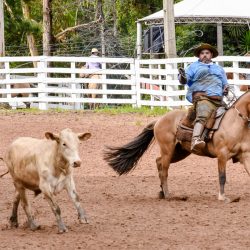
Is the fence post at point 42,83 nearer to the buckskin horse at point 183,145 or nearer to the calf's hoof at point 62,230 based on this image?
the buckskin horse at point 183,145

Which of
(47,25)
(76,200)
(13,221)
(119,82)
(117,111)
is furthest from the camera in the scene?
(47,25)

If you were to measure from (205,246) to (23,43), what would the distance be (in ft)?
122

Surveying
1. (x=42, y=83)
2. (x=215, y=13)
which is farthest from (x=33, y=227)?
(x=215, y=13)

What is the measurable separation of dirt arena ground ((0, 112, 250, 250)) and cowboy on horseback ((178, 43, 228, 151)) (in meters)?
0.91

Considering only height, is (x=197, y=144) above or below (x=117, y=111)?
above

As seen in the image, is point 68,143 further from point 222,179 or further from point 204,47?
point 204,47

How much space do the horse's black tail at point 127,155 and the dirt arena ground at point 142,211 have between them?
37 cm

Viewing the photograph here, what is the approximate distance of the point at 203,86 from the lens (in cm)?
1373

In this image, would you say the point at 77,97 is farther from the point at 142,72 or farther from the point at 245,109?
the point at 245,109

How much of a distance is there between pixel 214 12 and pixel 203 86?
56.8 feet

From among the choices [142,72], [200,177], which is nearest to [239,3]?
[142,72]

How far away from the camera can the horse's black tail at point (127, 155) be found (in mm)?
14367

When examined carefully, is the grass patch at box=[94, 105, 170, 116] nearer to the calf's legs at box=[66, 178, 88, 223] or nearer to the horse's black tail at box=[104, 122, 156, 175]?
the horse's black tail at box=[104, 122, 156, 175]

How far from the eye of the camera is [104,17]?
41.2 metres
